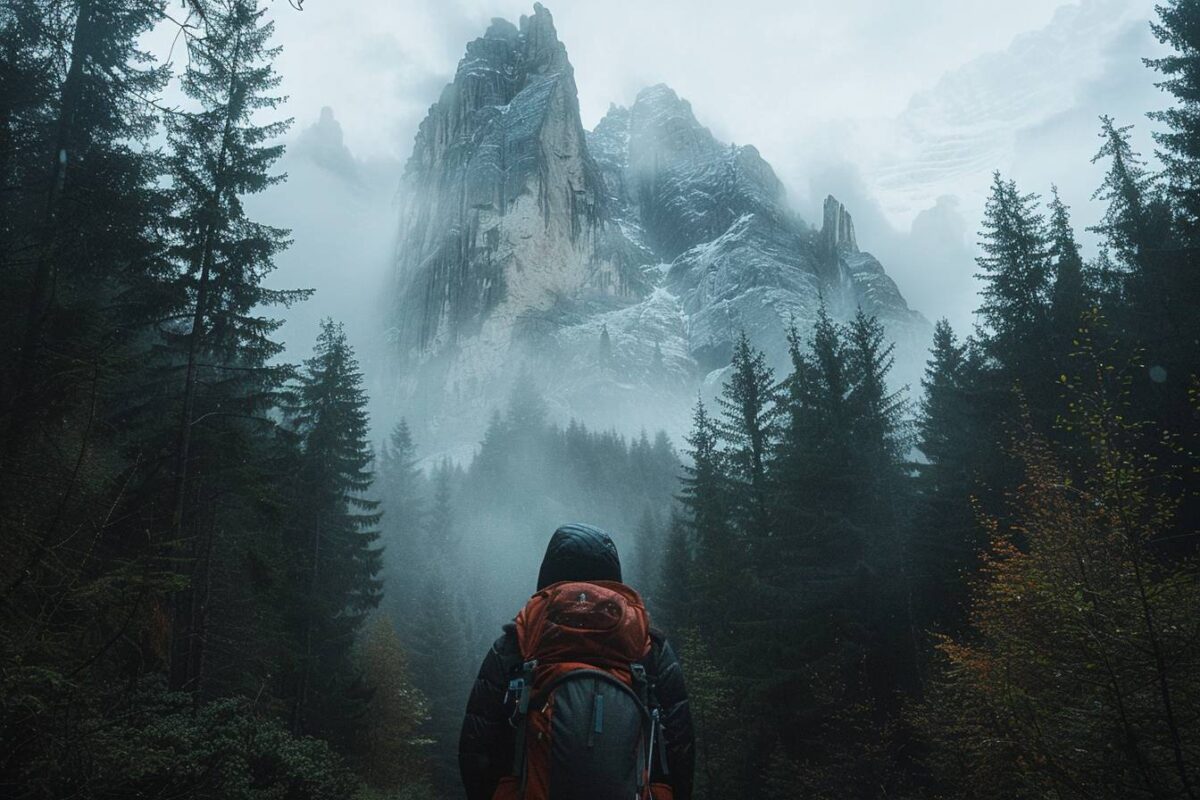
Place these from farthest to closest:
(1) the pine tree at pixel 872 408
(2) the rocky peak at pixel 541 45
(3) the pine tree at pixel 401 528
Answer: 1. (2) the rocky peak at pixel 541 45
2. (3) the pine tree at pixel 401 528
3. (1) the pine tree at pixel 872 408

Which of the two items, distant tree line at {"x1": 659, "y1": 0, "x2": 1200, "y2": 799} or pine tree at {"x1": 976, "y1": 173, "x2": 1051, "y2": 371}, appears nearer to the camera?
distant tree line at {"x1": 659, "y1": 0, "x2": 1200, "y2": 799}

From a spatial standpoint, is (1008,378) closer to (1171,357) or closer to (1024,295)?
(1024,295)

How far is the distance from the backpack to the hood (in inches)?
11.0

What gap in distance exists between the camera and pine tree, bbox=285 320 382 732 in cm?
1947

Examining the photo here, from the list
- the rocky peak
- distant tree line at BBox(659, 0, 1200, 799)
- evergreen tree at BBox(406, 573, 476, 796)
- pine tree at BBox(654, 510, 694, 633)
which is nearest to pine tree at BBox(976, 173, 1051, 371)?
distant tree line at BBox(659, 0, 1200, 799)

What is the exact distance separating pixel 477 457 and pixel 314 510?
175ft

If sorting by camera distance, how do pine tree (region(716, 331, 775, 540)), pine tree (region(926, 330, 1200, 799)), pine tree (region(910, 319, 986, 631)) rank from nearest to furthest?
pine tree (region(926, 330, 1200, 799)) < pine tree (region(910, 319, 986, 631)) < pine tree (region(716, 331, 775, 540))

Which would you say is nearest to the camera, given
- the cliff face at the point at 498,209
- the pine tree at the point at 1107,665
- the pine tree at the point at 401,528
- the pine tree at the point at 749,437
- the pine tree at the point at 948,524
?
the pine tree at the point at 1107,665

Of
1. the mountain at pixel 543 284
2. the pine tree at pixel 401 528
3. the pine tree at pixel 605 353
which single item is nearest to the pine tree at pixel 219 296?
the pine tree at pixel 401 528

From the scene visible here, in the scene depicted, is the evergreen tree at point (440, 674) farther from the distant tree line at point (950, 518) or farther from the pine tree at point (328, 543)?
the distant tree line at point (950, 518)

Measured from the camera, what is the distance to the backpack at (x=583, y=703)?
2777mm

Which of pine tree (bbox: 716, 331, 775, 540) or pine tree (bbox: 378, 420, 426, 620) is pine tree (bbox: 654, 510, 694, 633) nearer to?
pine tree (bbox: 716, 331, 775, 540)

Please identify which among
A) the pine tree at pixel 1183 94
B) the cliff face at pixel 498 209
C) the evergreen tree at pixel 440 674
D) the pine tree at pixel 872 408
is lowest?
the evergreen tree at pixel 440 674

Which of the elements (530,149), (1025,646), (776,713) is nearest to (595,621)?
(1025,646)
